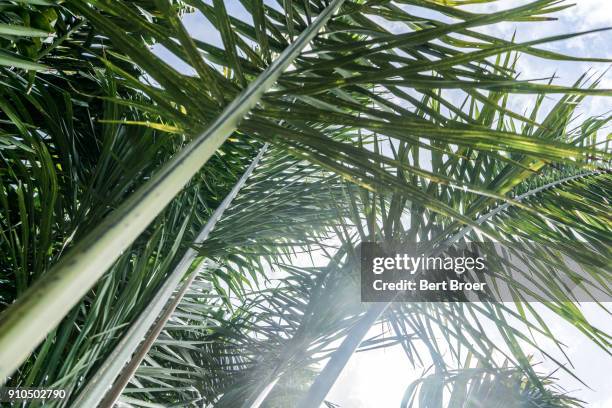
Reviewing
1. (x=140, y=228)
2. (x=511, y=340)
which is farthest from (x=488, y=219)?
(x=140, y=228)

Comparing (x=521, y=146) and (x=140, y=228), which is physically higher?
(x=521, y=146)

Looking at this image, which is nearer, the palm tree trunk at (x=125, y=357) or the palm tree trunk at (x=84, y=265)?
the palm tree trunk at (x=84, y=265)

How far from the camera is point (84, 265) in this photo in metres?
0.22

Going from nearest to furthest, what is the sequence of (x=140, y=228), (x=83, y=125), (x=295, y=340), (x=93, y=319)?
(x=140, y=228) < (x=93, y=319) < (x=295, y=340) < (x=83, y=125)

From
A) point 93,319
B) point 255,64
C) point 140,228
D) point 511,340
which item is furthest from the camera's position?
point 93,319

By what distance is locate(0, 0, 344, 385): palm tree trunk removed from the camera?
0.18 metres

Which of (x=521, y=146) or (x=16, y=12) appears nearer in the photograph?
(x=521, y=146)

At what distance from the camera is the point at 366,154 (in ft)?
1.45

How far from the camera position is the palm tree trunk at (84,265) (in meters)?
0.18

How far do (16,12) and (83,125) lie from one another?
43 cm

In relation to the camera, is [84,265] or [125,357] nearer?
[84,265]

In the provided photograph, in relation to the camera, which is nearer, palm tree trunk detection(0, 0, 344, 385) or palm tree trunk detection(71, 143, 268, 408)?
palm tree trunk detection(0, 0, 344, 385)

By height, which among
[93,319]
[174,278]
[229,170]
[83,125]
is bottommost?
[93,319]

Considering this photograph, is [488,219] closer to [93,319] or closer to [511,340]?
[511,340]
